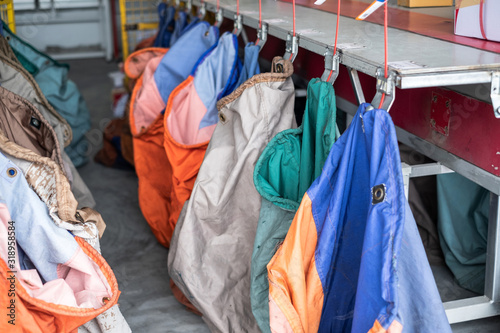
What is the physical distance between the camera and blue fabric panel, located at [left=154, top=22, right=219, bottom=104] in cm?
245

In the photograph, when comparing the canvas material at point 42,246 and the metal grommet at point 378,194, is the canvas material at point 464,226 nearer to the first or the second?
the metal grommet at point 378,194

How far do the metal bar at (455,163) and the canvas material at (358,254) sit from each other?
1.00 ft

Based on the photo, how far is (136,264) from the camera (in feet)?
7.77

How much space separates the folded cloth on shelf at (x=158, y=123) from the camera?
2391mm

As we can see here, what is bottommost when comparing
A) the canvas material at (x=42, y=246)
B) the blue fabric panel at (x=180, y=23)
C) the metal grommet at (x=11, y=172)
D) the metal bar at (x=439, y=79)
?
the canvas material at (x=42, y=246)

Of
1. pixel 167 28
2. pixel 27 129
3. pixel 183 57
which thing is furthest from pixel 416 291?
pixel 167 28

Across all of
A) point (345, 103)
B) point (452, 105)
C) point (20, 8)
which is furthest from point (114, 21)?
point (452, 105)

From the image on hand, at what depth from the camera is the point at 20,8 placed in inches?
253

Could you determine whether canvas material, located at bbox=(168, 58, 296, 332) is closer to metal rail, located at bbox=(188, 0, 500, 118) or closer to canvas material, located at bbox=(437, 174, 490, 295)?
metal rail, located at bbox=(188, 0, 500, 118)

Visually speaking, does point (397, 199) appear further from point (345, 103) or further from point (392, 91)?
point (345, 103)

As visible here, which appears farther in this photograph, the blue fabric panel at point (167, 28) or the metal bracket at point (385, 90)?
the blue fabric panel at point (167, 28)

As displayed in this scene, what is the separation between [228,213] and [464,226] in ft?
2.95

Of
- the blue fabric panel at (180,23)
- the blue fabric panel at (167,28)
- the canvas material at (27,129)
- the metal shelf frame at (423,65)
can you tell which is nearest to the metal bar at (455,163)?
the metal shelf frame at (423,65)

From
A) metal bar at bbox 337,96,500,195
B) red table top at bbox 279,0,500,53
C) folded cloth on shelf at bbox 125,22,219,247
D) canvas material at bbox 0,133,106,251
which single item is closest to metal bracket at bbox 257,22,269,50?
red table top at bbox 279,0,500,53
